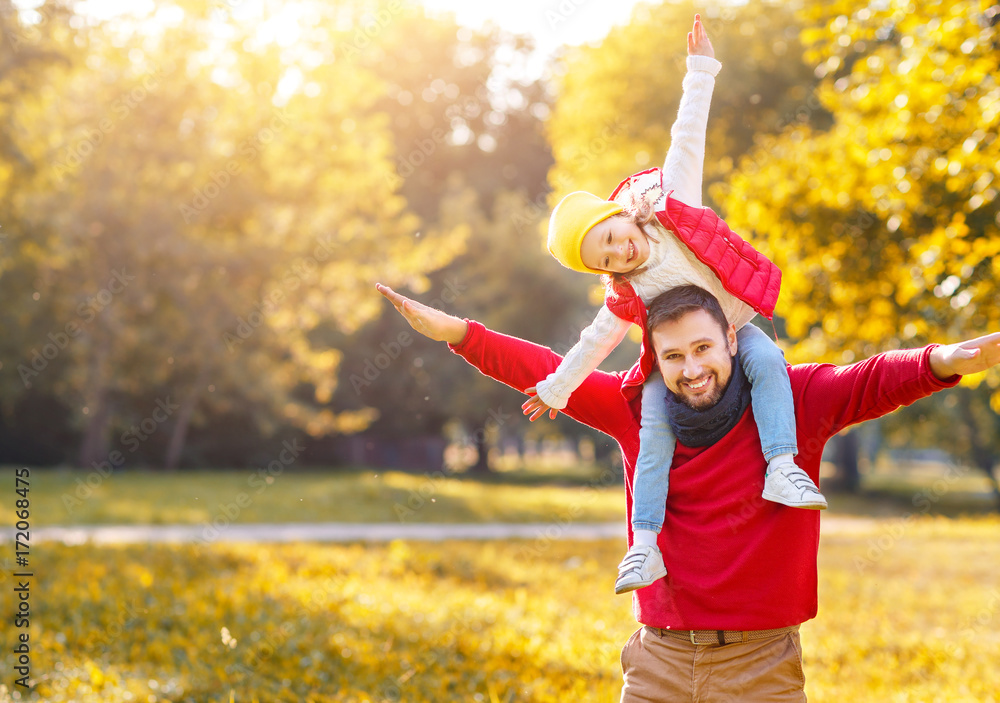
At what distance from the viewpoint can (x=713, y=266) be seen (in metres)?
2.30

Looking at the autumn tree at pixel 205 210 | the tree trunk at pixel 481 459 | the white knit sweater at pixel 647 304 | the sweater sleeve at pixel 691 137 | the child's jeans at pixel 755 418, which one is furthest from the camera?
the tree trunk at pixel 481 459

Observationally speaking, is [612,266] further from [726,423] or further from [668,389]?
[726,423]

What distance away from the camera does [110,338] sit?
16375 millimetres

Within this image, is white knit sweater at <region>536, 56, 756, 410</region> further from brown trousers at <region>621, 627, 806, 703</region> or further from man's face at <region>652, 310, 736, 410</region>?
brown trousers at <region>621, 627, 806, 703</region>

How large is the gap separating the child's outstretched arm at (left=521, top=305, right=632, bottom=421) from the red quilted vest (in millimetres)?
55

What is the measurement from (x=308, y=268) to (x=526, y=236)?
7.71 m

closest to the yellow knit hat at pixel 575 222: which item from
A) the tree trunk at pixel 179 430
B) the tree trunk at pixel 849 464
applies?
the tree trunk at pixel 179 430

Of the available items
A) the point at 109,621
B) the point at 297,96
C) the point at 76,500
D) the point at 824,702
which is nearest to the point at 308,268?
the point at 297,96

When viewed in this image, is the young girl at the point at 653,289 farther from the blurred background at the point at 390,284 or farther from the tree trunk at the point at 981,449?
the tree trunk at the point at 981,449

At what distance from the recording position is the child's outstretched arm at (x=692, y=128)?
2.59 metres

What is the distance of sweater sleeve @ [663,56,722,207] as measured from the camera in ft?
8.49

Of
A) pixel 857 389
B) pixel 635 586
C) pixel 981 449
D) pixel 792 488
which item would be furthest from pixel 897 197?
pixel 981 449

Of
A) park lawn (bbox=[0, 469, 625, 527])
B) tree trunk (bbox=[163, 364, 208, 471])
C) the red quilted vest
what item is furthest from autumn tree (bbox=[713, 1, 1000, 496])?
tree trunk (bbox=[163, 364, 208, 471])

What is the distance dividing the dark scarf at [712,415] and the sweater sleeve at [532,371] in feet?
0.73
